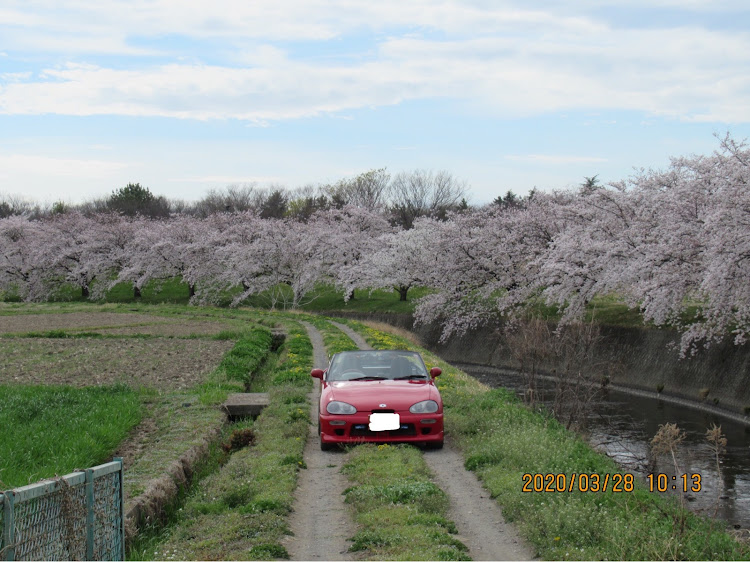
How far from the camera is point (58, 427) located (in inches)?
413

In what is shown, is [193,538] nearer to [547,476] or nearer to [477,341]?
[547,476]

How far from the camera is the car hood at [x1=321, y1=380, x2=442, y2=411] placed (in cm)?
1034

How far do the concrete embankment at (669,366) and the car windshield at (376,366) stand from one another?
10.5 meters

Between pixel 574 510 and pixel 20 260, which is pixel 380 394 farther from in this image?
pixel 20 260

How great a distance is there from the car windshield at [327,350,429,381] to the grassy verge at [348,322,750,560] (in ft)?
4.16

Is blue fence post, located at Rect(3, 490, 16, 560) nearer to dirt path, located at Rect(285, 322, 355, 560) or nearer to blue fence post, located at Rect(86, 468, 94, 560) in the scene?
blue fence post, located at Rect(86, 468, 94, 560)

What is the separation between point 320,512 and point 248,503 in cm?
77

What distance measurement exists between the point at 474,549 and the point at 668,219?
2044 centimetres

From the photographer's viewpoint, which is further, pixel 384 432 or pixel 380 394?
pixel 380 394

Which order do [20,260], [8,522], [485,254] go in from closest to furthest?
[8,522] → [485,254] → [20,260]

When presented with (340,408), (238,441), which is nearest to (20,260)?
(238,441)

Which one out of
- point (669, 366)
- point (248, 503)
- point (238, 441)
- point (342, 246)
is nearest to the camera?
point (248, 503)

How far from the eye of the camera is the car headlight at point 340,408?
10370 mm

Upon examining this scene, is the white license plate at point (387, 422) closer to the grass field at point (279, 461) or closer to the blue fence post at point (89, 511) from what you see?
the grass field at point (279, 461)
